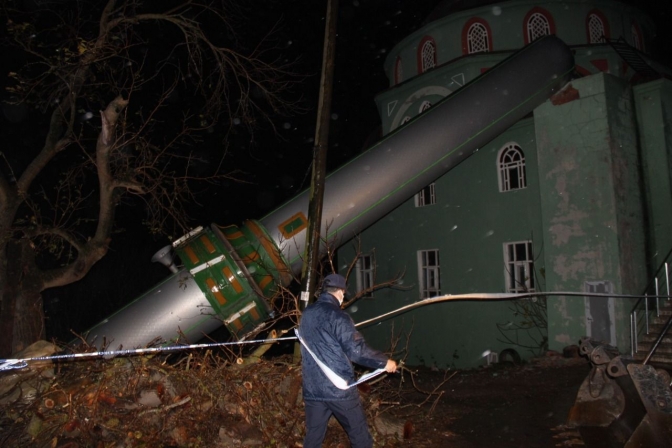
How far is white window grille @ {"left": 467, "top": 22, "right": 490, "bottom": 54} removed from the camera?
17203 millimetres

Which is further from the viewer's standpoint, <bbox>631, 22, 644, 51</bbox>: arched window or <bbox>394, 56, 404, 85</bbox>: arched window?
<bbox>394, 56, 404, 85</bbox>: arched window

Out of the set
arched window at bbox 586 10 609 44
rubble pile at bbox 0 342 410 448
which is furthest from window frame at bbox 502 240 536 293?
rubble pile at bbox 0 342 410 448

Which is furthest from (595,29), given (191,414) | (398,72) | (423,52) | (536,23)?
(191,414)

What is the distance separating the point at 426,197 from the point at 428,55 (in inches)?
202

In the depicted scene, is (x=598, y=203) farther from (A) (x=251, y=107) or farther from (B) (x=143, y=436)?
(B) (x=143, y=436)

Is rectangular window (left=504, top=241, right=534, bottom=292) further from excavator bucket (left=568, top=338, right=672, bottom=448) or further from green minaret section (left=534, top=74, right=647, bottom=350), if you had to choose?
excavator bucket (left=568, top=338, right=672, bottom=448)

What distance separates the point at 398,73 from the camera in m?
19.8

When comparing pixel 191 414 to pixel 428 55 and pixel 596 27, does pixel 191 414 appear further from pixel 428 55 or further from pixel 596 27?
pixel 596 27

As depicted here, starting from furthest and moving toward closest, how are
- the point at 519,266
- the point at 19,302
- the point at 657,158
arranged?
the point at 519,266 < the point at 657,158 < the point at 19,302

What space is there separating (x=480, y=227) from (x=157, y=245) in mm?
24675

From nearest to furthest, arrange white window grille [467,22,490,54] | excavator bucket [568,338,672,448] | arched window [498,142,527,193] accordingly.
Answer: excavator bucket [568,338,672,448]
arched window [498,142,527,193]
white window grille [467,22,490,54]

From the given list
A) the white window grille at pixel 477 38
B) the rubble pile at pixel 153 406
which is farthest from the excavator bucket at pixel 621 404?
the white window grille at pixel 477 38

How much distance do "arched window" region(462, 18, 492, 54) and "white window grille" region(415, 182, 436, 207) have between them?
471 cm

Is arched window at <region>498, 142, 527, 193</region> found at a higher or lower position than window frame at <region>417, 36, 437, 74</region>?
lower
